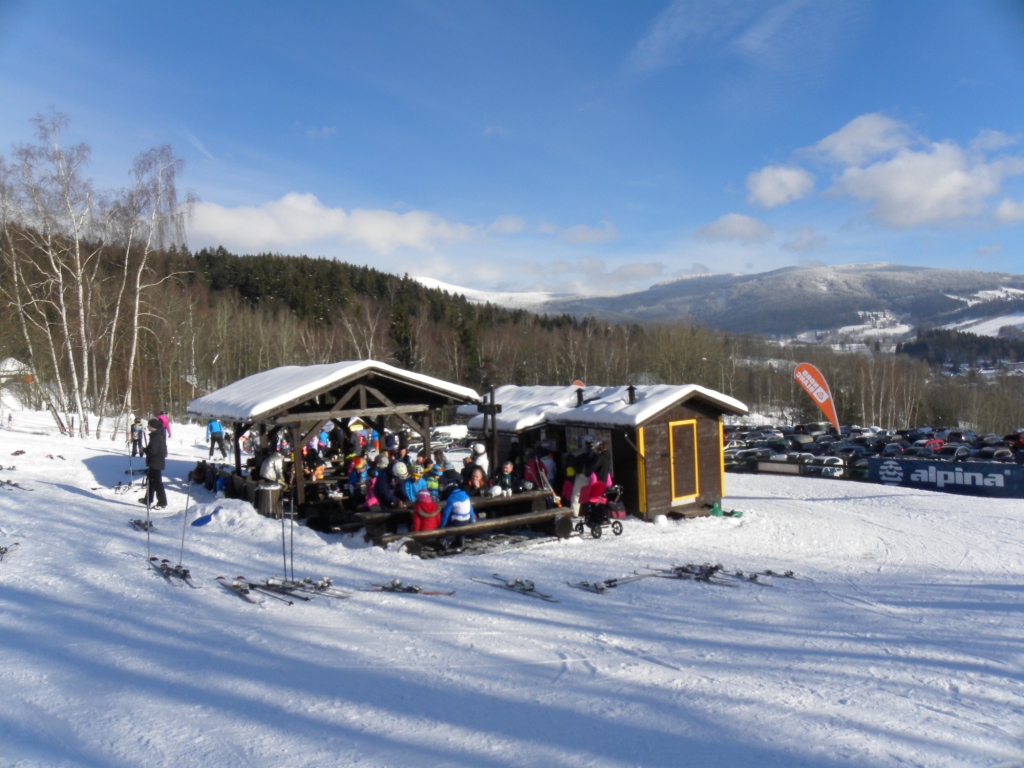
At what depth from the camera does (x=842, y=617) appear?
21.8 ft

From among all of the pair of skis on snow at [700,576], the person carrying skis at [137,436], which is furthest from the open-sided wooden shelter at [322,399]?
the pair of skis on snow at [700,576]

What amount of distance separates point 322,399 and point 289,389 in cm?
321

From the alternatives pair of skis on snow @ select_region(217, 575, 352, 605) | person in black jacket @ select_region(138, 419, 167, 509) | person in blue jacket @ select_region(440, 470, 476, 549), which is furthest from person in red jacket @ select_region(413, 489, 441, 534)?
person in black jacket @ select_region(138, 419, 167, 509)

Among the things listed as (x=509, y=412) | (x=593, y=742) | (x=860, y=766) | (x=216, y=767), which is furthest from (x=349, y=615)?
(x=509, y=412)

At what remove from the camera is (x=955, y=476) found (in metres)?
19.0

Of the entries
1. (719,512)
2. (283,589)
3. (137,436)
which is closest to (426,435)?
(719,512)

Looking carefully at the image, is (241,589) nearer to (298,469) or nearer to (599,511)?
(298,469)

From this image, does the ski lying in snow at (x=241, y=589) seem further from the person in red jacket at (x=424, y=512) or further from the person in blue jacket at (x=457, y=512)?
the person in blue jacket at (x=457, y=512)

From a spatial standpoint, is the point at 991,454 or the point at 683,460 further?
the point at 991,454

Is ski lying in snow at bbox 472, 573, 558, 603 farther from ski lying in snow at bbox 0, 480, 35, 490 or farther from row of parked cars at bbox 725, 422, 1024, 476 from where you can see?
row of parked cars at bbox 725, 422, 1024, 476

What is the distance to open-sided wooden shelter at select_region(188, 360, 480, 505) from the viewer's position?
444 inches

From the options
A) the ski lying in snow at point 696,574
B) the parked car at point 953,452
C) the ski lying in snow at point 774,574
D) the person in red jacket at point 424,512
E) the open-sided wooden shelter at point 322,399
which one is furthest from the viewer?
the parked car at point 953,452

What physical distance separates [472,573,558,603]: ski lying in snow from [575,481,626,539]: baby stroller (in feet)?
11.3

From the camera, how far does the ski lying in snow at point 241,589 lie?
6.47 metres
